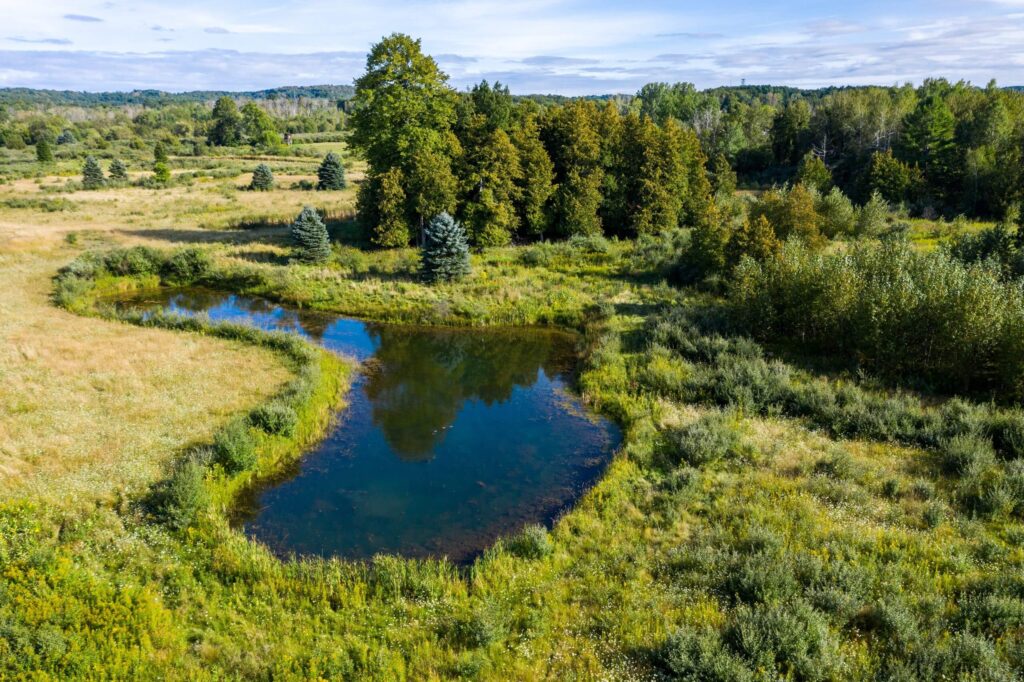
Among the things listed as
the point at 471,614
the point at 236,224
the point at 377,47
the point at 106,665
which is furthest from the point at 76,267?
the point at 471,614

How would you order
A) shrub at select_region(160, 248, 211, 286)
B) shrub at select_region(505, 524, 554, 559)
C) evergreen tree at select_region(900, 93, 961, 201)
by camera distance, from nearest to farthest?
shrub at select_region(505, 524, 554, 559) → shrub at select_region(160, 248, 211, 286) → evergreen tree at select_region(900, 93, 961, 201)

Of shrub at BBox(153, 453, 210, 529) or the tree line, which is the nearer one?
shrub at BBox(153, 453, 210, 529)

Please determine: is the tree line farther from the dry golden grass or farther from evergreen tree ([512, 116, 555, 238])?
the dry golden grass

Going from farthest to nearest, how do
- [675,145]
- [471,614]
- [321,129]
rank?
1. [321,129]
2. [675,145]
3. [471,614]

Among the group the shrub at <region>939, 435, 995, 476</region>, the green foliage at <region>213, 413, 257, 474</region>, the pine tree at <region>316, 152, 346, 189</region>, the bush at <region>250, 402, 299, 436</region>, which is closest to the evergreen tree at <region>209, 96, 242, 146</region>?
the pine tree at <region>316, 152, 346, 189</region>

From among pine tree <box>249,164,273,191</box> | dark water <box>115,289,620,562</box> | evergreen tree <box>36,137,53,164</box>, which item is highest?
evergreen tree <box>36,137,53,164</box>

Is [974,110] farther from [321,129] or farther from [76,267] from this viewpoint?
[321,129]
